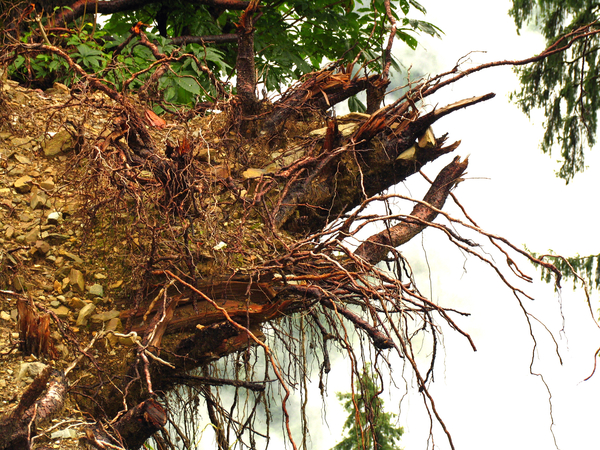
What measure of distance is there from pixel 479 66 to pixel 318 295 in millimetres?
1964

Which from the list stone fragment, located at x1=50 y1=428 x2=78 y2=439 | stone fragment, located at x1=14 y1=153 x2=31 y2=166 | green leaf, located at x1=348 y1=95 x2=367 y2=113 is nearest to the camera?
stone fragment, located at x1=50 y1=428 x2=78 y2=439

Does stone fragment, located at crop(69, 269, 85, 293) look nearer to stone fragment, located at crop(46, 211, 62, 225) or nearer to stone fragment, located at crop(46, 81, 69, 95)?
stone fragment, located at crop(46, 211, 62, 225)

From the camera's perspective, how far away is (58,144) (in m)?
3.90

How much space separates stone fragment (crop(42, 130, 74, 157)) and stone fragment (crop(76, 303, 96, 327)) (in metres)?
1.39

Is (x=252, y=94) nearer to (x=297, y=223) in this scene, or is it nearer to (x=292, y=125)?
(x=292, y=125)

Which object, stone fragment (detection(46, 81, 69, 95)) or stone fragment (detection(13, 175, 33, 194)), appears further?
stone fragment (detection(46, 81, 69, 95))

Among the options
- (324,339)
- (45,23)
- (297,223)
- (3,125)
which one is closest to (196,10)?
(45,23)

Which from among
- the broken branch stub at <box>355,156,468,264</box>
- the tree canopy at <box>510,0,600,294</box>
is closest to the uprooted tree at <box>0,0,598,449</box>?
the broken branch stub at <box>355,156,468,264</box>

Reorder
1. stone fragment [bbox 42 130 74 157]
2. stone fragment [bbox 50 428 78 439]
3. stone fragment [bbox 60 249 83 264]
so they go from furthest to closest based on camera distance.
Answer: stone fragment [bbox 42 130 74 157], stone fragment [bbox 60 249 83 264], stone fragment [bbox 50 428 78 439]

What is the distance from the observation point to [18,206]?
3490 mm

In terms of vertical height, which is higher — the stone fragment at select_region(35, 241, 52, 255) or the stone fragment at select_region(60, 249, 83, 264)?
the stone fragment at select_region(35, 241, 52, 255)

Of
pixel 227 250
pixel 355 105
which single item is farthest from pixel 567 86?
pixel 227 250

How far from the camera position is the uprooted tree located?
8.75 feet

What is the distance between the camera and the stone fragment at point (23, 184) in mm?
3568
